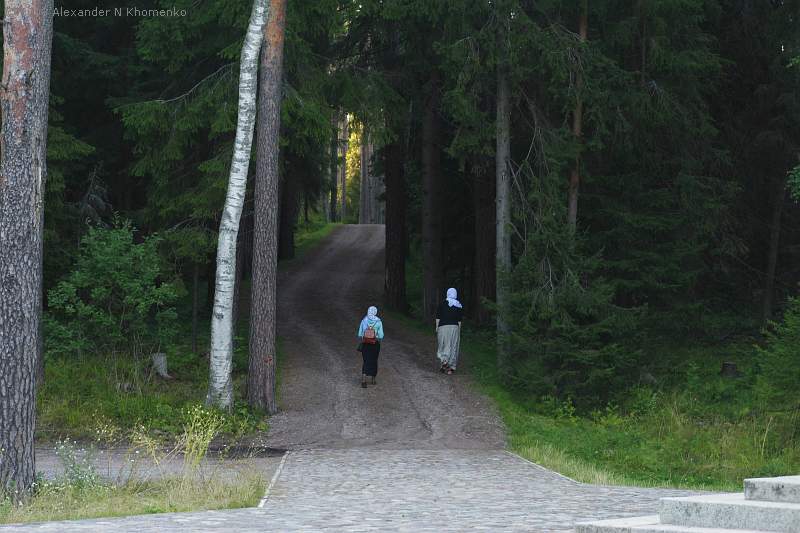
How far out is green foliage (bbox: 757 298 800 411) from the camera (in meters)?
19.0

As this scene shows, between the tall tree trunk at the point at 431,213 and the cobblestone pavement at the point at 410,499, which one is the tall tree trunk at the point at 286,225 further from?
the cobblestone pavement at the point at 410,499

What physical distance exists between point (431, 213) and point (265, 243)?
1080cm

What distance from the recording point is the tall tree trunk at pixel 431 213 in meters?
30.2

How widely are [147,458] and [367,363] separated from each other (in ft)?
20.0

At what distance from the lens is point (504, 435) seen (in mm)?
19062

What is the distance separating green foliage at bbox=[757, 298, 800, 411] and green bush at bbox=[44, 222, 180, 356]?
36.0ft

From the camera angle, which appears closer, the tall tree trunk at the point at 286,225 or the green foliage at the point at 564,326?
the green foliage at the point at 564,326

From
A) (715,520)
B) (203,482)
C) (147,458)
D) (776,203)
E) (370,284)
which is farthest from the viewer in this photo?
(370,284)

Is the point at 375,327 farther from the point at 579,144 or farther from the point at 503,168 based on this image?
the point at 579,144

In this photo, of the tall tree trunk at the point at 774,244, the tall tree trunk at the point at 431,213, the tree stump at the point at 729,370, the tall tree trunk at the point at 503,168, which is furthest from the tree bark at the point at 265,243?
the tall tree trunk at the point at 774,244

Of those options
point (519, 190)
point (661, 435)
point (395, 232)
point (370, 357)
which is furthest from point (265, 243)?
point (395, 232)

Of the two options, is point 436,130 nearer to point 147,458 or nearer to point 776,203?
point 776,203

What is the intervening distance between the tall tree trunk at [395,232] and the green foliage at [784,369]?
48.6 ft

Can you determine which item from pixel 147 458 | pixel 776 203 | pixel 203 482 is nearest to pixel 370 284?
pixel 776 203
